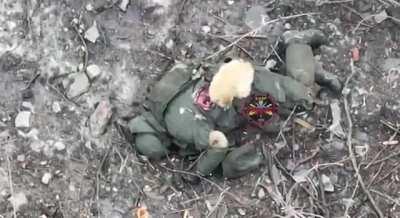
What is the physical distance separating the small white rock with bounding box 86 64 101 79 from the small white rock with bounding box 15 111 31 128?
0.73 ft

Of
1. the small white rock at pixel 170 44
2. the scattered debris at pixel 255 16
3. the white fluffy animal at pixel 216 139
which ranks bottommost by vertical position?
the white fluffy animal at pixel 216 139

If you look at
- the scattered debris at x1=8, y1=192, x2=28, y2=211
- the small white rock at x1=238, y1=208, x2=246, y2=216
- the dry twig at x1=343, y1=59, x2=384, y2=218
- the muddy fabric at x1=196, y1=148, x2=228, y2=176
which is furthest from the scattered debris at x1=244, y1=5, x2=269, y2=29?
the scattered debris at x1=8, y1=192, x2=28, y2=211

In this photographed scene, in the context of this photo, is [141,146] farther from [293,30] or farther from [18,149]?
[293,30]

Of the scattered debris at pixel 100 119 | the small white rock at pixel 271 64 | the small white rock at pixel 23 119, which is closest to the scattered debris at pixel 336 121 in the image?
the small white rock at pixel 271 64

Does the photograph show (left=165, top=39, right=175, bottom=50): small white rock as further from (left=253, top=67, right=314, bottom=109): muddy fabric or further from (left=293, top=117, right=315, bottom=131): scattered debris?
(left=293, top=117, right=315, bottom=131): scattered debris

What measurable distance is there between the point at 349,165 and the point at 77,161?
2.76 ft

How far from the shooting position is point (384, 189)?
2375mm

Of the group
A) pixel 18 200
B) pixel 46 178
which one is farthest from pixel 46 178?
pixel 18 200

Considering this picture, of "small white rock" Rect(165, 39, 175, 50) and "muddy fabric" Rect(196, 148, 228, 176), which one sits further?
"small white rock" Rect(165, 39, 175, 50)

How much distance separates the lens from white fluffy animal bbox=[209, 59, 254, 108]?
2.19 metres

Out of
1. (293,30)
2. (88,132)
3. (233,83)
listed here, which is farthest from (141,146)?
(293,30)

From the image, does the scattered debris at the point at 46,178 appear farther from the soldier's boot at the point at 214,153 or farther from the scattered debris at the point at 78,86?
the soldier's boot at the point at 214,153

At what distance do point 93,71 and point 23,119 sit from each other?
26cm

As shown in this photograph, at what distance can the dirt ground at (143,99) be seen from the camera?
234 centimetres
